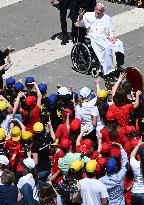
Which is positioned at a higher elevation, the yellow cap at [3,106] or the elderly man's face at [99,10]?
the elderly man's face at [99,10]

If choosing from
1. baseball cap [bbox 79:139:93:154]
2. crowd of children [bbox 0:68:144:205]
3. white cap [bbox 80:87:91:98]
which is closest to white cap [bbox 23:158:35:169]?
crowd of children [bbox 0:68:144:205]

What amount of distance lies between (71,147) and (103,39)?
5253 mm

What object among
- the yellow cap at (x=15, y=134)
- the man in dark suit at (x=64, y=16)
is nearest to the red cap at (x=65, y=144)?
the yellow cap at (x=15, y=134)

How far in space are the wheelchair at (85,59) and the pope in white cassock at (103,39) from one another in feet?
0.48

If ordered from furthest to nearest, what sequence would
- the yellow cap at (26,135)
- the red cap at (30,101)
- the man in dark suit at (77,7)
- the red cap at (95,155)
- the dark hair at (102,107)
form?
the man in dark suit at (77,7), the red cap at (30,101), the dark hair at (102,107), the yellow cap at (26,135), the red cap at (95,155)

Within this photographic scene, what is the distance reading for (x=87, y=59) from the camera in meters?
16.7

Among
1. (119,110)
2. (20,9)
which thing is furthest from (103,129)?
(20,9)

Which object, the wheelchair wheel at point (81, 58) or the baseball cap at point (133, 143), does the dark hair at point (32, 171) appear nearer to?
the baseball cap at point (133, 143)

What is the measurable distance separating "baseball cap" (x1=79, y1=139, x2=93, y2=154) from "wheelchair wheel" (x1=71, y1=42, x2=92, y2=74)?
4.73m

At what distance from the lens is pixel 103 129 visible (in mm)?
12086

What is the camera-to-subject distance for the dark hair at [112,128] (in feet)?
39.0

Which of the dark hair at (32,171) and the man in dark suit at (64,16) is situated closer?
the dark hair at (32,171)

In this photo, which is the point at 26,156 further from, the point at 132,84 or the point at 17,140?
the point at 132,84

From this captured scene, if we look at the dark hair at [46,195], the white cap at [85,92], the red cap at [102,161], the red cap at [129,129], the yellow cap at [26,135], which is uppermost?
the white cap at [85,92]
